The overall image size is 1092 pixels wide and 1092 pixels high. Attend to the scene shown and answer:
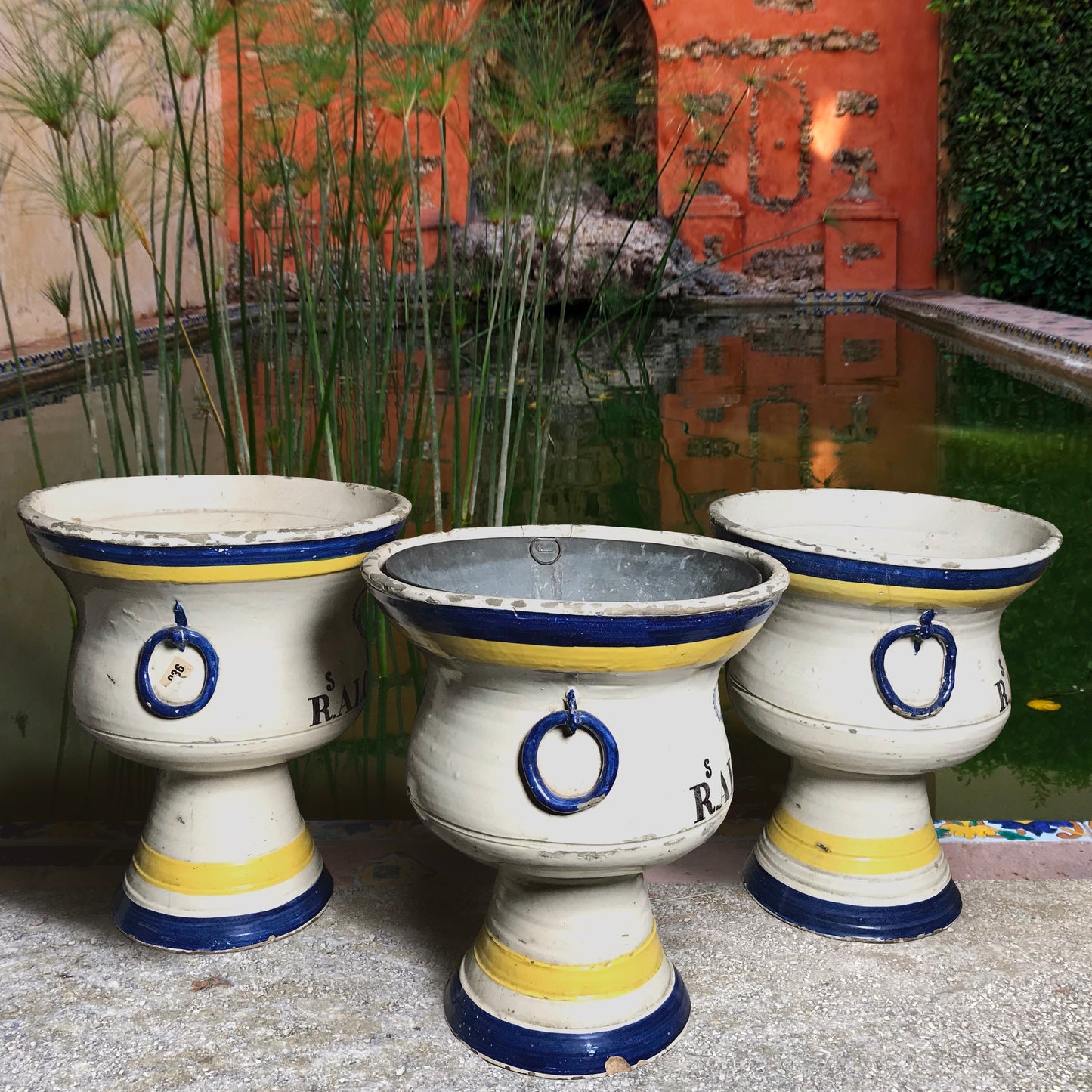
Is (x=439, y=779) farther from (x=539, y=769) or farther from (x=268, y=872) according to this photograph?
(x=268, y=872)

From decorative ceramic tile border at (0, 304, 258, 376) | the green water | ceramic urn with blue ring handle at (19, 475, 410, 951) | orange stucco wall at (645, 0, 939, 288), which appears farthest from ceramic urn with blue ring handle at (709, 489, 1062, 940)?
orange stucco wall at (645, 0, 939, 288)

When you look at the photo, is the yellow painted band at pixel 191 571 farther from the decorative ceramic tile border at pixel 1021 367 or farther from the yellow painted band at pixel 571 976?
the decorative ceramic tile border at pixel 1021 367

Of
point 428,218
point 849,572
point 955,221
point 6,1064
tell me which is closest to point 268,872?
point 6,1064

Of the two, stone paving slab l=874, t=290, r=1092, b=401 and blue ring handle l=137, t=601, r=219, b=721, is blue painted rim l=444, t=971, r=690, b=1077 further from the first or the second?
stone paving slab l=874, t=290, r=1092, b=401

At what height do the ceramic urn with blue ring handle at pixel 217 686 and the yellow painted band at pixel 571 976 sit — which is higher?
the ceramic urn with blue ring handle at pixel 217 686

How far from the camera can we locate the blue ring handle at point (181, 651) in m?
1.03

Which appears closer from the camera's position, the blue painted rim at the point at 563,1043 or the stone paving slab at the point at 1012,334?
the blue painted rim at the point at 563,1043

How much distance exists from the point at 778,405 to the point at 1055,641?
1.90m

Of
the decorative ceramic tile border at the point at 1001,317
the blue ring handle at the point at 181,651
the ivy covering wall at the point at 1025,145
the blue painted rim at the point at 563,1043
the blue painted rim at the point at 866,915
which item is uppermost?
the ivy covering wall at the point at 1025,145

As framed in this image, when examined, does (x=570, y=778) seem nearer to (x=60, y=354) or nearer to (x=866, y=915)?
(x=866, y=915)

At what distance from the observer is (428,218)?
670 centimetres

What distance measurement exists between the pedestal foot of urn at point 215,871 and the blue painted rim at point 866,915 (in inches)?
17.0

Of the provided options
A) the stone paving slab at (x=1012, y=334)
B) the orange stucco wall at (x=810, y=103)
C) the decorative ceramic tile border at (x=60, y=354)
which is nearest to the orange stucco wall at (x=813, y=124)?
the orange stucco wall at (x=810, y=103)

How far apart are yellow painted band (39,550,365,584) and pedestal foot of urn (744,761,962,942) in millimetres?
→ 514
